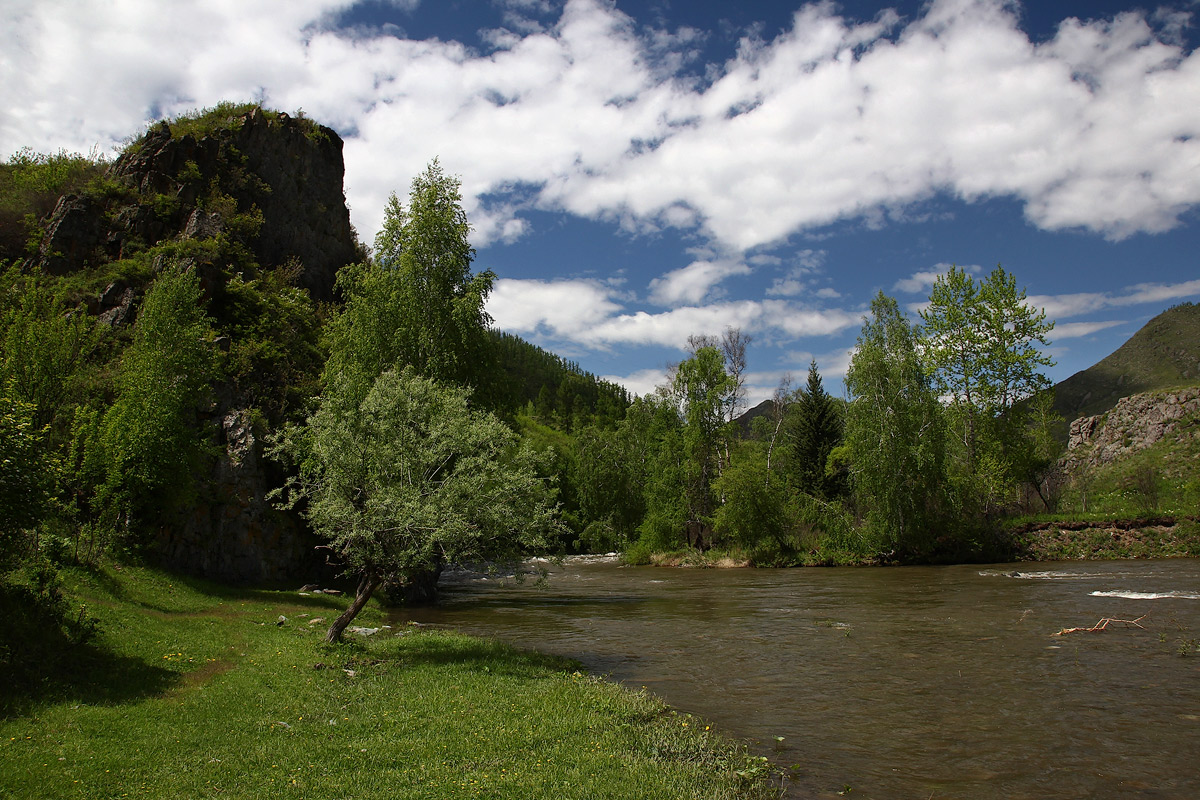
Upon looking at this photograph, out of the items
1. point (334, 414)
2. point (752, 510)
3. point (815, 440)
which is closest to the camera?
point (334, 414)

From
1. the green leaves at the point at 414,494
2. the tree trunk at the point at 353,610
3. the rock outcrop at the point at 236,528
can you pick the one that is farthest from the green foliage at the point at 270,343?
the tree trunk at the point at 353,610

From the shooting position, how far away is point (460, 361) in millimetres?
31812

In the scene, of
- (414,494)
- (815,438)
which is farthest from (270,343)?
(815,438)


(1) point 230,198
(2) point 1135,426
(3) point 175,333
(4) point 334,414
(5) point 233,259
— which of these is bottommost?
(4) point 334,414

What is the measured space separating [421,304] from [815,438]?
40.9 meters

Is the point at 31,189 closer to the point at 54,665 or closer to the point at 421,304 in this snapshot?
the point at 421,304

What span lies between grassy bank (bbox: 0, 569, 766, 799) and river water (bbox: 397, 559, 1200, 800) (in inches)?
77.4

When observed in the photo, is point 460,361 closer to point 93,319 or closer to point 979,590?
point 93,319

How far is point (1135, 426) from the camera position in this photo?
3504 inches

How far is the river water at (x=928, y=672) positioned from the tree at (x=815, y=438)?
24.8 m

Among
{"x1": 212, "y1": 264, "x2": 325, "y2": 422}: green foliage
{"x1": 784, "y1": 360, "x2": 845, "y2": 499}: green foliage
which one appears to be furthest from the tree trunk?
{"x1": 784, "y1": 360, "x2": 845, "y2": 499}: green foliage

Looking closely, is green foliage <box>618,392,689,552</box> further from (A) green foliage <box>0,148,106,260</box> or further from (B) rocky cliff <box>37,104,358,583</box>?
(A) green foliage <box>0,148,106,260</box>

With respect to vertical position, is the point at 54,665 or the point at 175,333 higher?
the point at 175,333

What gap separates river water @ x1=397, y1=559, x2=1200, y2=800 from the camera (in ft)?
31.4
